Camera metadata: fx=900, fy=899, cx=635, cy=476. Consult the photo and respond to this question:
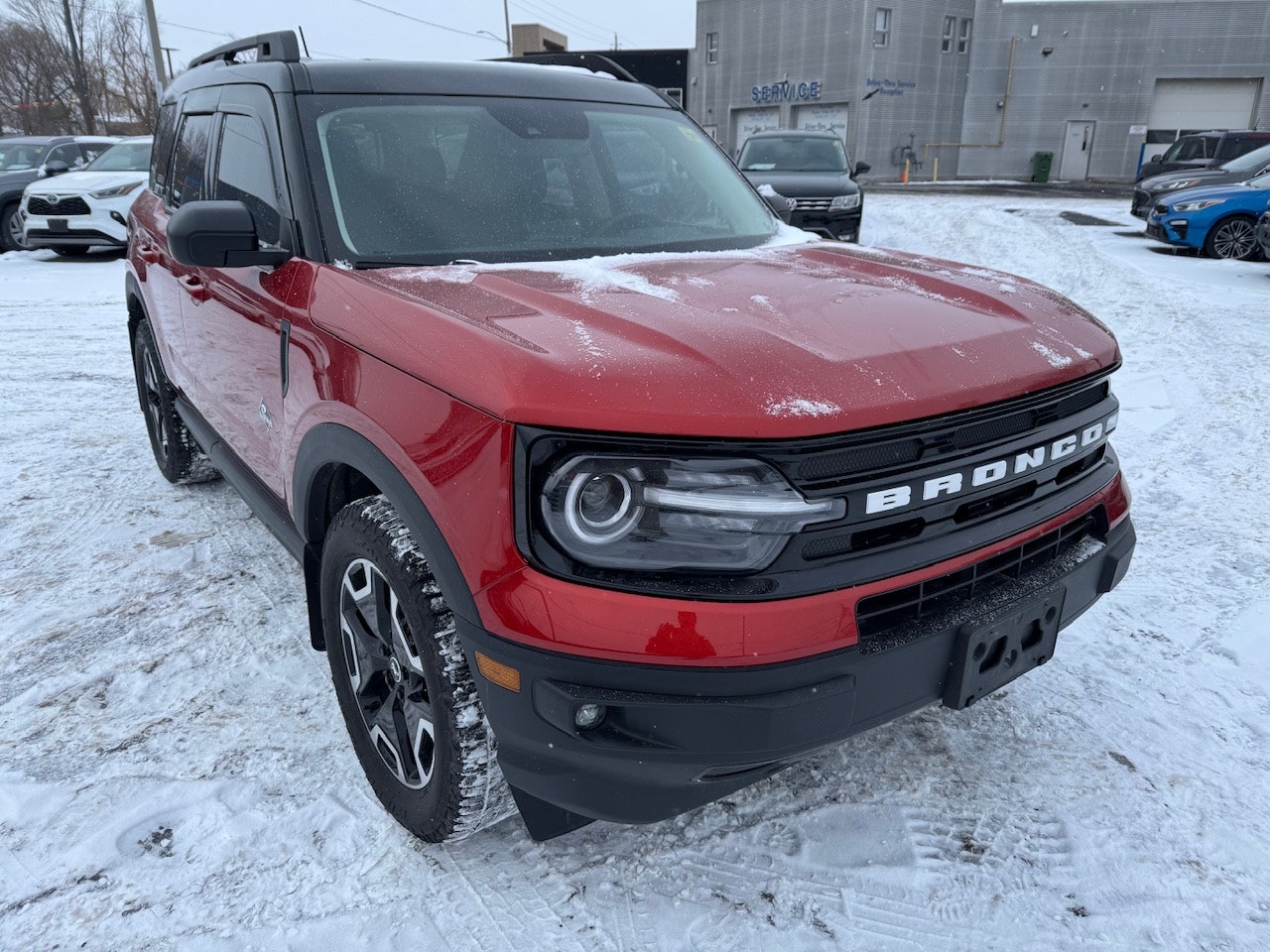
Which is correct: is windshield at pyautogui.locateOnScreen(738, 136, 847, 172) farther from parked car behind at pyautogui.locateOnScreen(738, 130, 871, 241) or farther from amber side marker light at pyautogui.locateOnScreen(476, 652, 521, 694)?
amber side marker light at pyautogui.locateOnScreen(476, 652, 521, 694)

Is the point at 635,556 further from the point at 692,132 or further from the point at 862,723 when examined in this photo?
the point at 692,132

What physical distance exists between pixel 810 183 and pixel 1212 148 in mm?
11810

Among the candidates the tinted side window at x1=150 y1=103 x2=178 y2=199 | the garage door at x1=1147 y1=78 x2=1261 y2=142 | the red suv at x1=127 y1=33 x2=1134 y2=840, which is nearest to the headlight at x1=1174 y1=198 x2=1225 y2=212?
the red suv at x1=127 y1=33 x2=1134 y2=840

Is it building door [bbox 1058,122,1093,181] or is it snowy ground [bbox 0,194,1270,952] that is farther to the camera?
building door [bbox 1058,122,1093,181]

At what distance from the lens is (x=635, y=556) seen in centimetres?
166

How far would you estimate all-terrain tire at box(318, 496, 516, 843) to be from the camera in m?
1.92

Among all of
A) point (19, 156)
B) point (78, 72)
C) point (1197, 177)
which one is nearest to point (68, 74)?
point (78, 72)

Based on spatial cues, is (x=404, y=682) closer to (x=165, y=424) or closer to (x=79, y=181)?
(x=165, y=424)

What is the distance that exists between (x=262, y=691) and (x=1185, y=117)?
43351 millimetres

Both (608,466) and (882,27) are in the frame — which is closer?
(608,466)

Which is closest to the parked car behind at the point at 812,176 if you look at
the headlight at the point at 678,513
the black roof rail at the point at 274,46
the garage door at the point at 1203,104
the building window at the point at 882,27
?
the black roof rail at the point at 274,46

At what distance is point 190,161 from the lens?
366 cm

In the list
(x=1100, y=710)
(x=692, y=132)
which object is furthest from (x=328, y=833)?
(x=692, y=132)

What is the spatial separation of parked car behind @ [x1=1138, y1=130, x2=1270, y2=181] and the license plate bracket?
62.0ft
